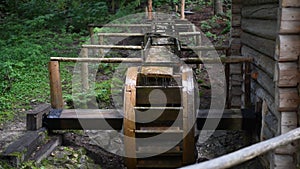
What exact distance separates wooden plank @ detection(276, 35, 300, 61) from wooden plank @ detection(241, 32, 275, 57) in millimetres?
1159

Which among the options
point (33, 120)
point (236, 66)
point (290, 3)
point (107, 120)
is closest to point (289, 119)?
point (290, 3)

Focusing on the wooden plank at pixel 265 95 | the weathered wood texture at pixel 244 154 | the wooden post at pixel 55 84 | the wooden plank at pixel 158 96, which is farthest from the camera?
the wooden post at pixel 55 84

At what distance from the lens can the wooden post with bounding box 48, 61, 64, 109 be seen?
Result: 5.58 meters

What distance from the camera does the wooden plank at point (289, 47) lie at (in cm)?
374

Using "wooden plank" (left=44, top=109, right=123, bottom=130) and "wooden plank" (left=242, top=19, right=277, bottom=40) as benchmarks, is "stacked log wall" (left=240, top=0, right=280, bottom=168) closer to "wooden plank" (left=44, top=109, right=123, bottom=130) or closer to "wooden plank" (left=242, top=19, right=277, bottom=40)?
"wooden plank" (left=242, top=19, right=277, bottom=40)

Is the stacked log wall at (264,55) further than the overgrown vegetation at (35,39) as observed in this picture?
No

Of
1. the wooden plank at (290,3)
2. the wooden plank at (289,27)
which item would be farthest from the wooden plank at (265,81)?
the wooden plank at (290,3)

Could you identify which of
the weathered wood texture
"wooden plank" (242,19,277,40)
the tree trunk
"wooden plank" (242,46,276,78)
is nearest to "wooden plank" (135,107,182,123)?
"wooden plank" (242,46,276,78)

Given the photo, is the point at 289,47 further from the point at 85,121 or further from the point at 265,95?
the point at 85,121

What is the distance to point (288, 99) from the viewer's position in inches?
151

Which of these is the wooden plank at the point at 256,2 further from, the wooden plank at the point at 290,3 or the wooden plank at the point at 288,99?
the wooden plank at the point at 288,99

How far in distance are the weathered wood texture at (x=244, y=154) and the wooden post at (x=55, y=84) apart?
3.93 m

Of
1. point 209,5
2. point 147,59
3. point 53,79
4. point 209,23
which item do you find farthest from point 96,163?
point 209,5

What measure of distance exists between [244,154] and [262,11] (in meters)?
3.99
